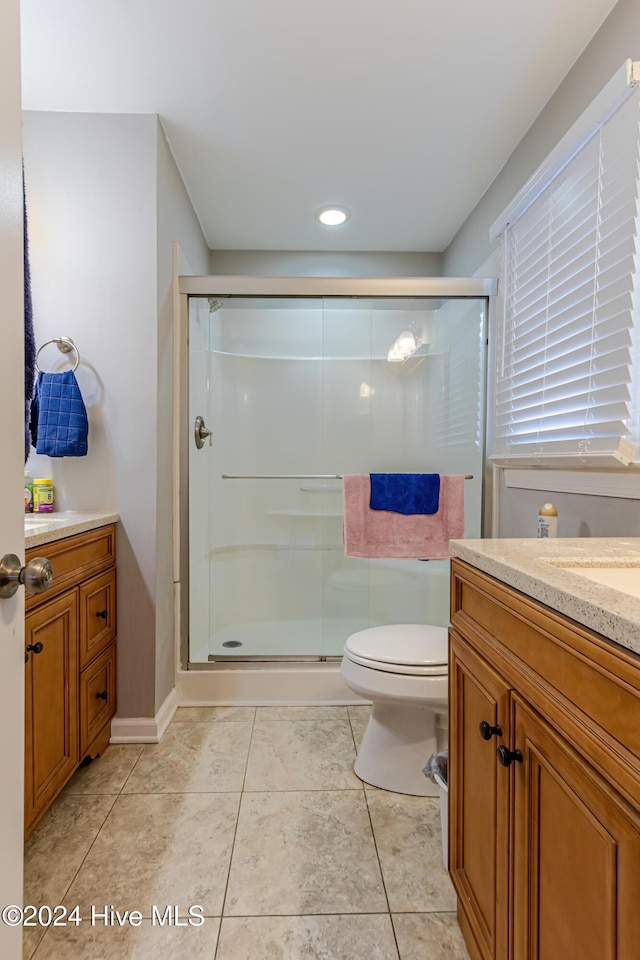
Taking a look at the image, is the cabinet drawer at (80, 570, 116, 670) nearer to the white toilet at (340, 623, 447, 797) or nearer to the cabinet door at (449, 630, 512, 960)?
the white toilet at (340, 623, 447, 797)

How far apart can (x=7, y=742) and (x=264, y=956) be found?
2.51ft

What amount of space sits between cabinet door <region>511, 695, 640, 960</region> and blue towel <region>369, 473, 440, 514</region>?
1.37 meters

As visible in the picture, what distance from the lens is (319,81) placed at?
1558mm

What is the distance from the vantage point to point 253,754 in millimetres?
1709

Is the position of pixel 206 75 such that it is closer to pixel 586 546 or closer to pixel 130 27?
pixel 130 27

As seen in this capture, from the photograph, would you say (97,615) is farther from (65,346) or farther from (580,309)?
(580,309)

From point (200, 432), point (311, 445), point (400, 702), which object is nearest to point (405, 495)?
point (311, 445)

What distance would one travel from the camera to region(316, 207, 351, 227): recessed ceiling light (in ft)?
7.64

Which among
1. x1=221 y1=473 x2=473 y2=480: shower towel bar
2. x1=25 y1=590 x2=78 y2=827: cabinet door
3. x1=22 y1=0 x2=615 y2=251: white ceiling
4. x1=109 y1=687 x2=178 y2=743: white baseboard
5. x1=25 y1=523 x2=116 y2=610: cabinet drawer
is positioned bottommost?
x1=109 y1=687 x2=178 y2=743: white baseboard

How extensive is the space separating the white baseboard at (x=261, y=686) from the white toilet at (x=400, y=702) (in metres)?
0.52

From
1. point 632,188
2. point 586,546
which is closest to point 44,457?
point 586,546

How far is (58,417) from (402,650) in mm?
1405

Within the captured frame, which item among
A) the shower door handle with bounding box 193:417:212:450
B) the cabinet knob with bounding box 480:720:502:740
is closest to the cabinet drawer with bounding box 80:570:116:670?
the shower door handle with bounding box 193:417:212:450

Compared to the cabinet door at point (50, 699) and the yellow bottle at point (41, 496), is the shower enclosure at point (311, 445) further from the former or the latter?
the cabinet door at point (50, 699)
